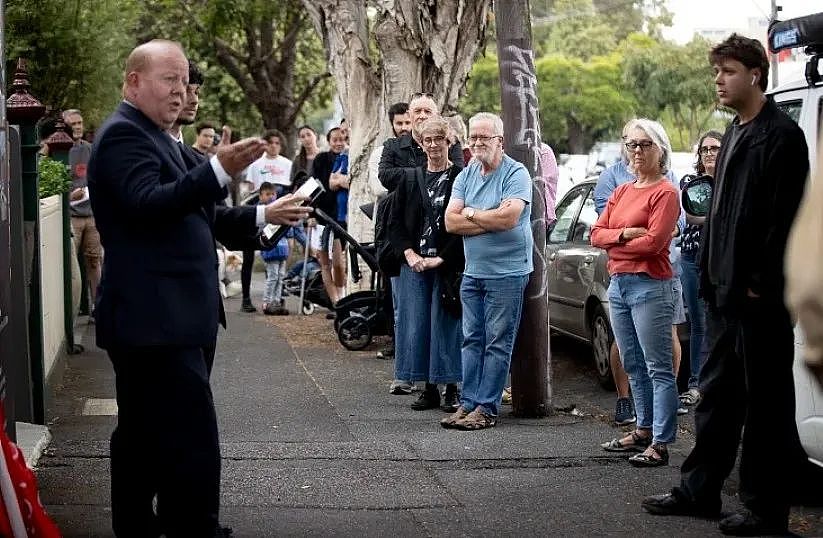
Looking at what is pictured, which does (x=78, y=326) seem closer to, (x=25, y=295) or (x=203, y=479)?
(x=25, y=295)

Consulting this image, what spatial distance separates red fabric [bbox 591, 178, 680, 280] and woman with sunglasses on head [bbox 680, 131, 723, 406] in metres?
1.95

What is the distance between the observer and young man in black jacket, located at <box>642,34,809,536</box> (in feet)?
19.9

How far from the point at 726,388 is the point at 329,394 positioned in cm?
Result: 440

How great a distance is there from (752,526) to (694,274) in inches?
159

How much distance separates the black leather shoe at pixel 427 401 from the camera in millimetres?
9688

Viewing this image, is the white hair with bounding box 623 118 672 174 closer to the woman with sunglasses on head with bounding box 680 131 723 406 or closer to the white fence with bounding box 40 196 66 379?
the woman with sunglasses on head with bounding box 680 131 723 406

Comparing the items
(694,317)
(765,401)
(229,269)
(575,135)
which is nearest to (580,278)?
(694,317)

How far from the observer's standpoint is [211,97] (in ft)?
121

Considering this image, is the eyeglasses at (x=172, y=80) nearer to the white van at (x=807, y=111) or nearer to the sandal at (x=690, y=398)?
the white van at (x=807, y=111)

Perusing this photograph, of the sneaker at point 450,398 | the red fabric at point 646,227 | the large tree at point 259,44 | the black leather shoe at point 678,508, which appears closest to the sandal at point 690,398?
the sneaker at point 450,398

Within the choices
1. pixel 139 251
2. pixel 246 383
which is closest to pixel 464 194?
pixel 246 383

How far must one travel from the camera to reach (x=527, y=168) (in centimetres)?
938

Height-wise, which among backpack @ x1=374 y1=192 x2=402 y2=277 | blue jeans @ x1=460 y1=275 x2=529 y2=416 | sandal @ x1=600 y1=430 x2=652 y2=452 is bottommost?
sandal @ x1=600 y1=430 x2=652 y2=452

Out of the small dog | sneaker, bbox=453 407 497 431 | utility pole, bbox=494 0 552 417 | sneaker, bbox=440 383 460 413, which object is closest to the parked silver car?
utility pole, bbox=494 0 552 417
